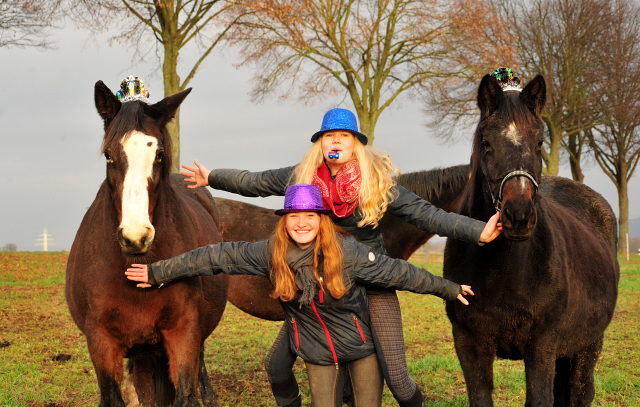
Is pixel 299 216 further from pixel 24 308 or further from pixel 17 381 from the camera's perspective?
pixel 24 308

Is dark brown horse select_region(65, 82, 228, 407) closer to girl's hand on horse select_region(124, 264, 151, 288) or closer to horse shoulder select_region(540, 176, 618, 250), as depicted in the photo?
girl's hand on horse select_region(124, 264, 151, 288)

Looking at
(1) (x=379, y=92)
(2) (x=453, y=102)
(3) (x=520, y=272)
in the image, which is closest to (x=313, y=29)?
(1) (x=379, y=92)

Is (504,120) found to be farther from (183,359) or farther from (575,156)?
(575,156)

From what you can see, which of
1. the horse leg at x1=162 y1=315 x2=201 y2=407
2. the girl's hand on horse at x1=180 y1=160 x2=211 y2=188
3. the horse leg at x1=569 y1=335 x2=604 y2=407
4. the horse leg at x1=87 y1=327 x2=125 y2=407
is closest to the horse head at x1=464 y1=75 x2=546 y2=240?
the girl's hand on horse at x1=180 y1=160 x2=211 y2=188

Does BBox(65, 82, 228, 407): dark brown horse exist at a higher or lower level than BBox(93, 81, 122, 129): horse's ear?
lower

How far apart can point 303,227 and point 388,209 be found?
72 centimetres

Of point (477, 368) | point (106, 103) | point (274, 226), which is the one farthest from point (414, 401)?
point (274, 226)

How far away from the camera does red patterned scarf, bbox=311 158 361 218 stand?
3410 millimetres

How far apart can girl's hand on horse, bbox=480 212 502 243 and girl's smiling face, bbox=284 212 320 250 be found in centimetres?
96

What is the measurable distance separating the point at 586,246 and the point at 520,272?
1269mm

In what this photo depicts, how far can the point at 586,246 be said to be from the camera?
4.27 metres

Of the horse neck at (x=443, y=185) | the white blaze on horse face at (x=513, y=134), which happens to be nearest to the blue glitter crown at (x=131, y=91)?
the white blaze on horse face at (x=513, y=134)

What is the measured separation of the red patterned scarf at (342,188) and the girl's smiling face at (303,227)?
271 mm

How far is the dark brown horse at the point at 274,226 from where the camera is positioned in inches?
219
